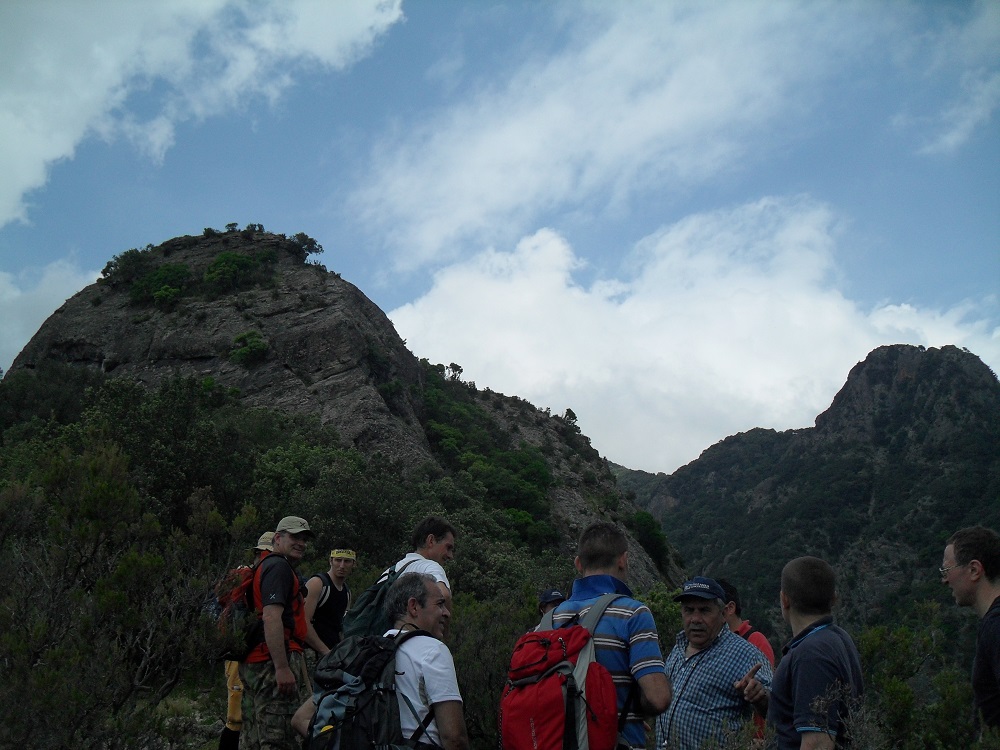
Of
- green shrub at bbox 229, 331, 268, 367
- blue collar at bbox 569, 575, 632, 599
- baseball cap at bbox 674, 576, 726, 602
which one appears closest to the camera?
blue collar at bbox 569, 575, 632, 599

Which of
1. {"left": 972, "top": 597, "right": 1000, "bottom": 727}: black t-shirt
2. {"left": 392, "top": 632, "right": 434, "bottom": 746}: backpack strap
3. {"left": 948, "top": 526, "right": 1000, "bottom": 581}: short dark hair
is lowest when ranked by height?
{"left": 392, "top": 632, "right": 434, "bottom": 746}: backpack strap

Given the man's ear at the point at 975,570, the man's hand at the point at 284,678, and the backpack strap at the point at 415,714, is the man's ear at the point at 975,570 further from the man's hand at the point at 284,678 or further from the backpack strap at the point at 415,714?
the man's hand at the point at 284,678

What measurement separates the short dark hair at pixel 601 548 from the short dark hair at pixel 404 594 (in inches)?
26.3

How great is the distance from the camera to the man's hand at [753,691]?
307 cm

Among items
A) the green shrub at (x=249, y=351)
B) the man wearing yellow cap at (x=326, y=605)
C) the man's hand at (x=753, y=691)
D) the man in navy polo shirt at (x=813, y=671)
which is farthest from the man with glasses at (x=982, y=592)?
the green shrub at (x=249, y=351)

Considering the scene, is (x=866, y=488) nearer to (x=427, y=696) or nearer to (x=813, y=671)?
(x=813, y=671)

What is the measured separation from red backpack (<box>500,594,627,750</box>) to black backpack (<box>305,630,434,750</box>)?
13.2 inches

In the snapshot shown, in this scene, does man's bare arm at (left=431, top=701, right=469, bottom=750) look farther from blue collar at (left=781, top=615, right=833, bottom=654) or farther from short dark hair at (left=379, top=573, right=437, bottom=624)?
blue collar at (left=781, top=615, right=833, bottom=654)

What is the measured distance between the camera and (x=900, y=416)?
57.2 m

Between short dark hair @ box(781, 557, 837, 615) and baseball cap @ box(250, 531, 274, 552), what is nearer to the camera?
short dark hair @ box(781, 557, 837, 615)

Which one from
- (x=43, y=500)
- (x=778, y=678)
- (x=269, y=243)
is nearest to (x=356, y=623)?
(x=778, y=678)

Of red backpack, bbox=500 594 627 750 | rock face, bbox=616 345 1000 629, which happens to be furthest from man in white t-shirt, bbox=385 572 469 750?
rock face, bbox=616 345 1000 629

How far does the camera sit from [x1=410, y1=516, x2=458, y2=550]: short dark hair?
A: 4.27 m

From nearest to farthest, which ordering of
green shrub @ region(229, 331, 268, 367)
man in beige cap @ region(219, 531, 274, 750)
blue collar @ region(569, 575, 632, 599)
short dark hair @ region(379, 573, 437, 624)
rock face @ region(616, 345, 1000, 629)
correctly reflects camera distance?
short dark hair @ region(379, 573, 437, 624) → blue collar @ region(569, 575, 632, 599) → man in beige cap @ region(219, 531, 274, 750) → green shrub @ region(229, 331, 268, 367) → rock face @ region(616, 345, 1000, 629)
